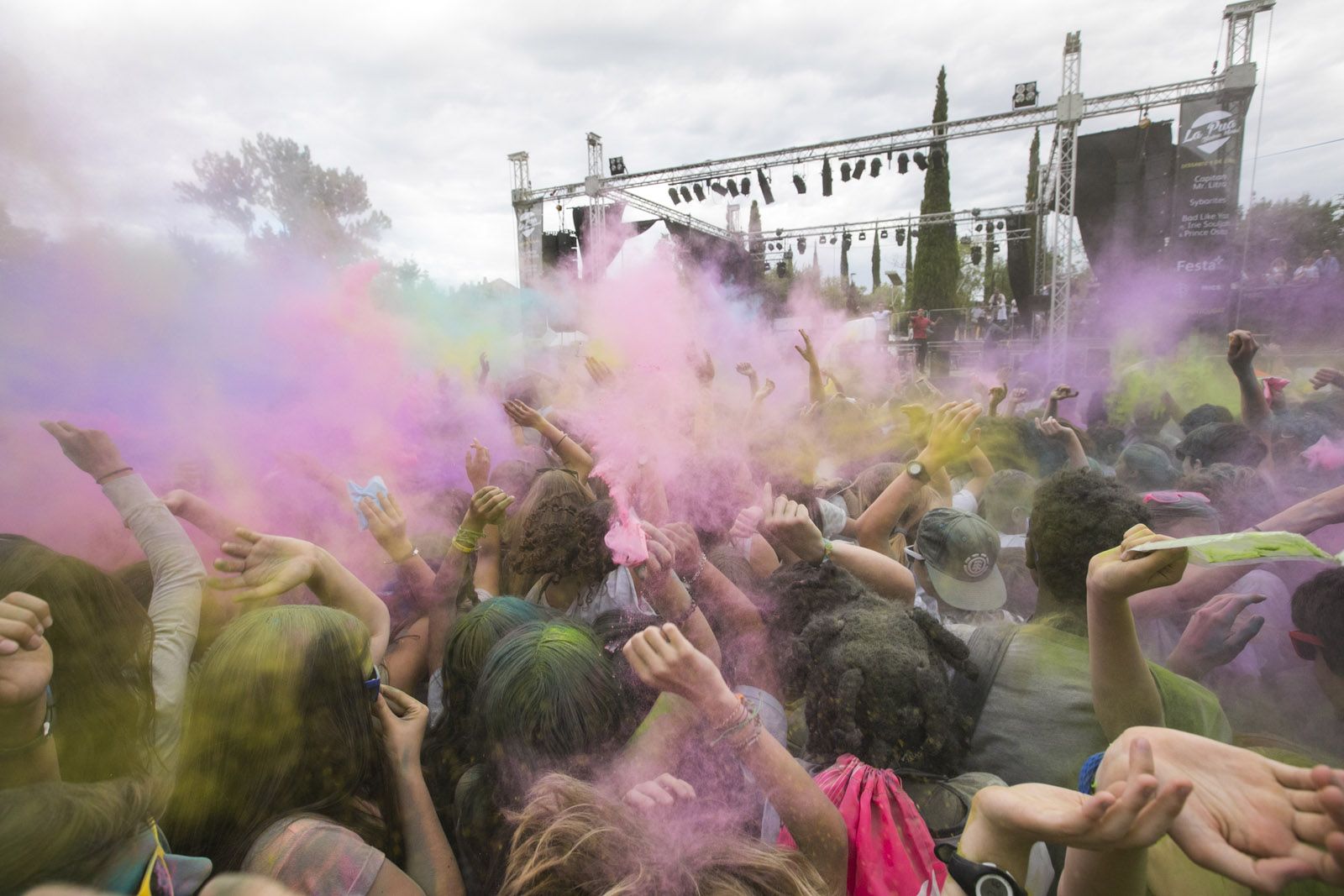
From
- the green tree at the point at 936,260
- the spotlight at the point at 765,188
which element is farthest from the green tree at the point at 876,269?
the spotlight at the point at 765,188

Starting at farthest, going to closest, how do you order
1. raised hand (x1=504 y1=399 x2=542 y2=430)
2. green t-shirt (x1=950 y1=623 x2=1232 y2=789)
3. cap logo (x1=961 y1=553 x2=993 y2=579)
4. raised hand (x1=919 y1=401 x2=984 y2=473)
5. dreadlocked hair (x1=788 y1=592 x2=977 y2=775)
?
1. raised hand (x1=504 y1=399 x2=542 y2=430)
2. raised hand (x1=919 y1=401 x2=984 y2=473)
3. cap logo (x1=961 y1=553 x2=993 y2=579)
4. green t-shirt (x1=950 y1=623 x2=1232 y2=789)
5. dreadlocked hair (x1=788 y1=592 x2=977 y2=775)

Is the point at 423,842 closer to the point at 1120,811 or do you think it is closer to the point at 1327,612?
the point at 1120,811

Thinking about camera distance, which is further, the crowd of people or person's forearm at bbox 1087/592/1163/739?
→ person's forearm at bbox 1087/592/1163/739

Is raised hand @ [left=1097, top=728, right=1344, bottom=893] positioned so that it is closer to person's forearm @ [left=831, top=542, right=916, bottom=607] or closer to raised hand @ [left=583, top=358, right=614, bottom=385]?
person's forearm @ [left=831, top=542, right=916, bottom=607]

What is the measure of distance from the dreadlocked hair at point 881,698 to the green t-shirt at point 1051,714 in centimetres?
11

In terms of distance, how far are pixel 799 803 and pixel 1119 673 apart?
86 cm

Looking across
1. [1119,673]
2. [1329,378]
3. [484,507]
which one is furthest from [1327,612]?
[1329,378]

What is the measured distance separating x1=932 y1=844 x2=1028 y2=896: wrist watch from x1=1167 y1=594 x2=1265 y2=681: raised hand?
140 centimetres

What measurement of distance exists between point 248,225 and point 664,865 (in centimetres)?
279

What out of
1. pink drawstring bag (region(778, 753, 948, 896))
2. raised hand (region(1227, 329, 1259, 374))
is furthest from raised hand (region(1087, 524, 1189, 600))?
raised hand (region(1227, 329, 1259, 374))

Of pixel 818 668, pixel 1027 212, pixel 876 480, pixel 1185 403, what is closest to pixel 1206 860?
pixel 818 668

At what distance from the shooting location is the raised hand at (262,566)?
183cm

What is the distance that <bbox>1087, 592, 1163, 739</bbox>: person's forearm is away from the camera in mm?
1485

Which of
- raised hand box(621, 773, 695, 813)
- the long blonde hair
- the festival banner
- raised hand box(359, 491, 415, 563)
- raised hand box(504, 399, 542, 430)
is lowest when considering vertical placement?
raised hand box(621, 773, 695, 813)
